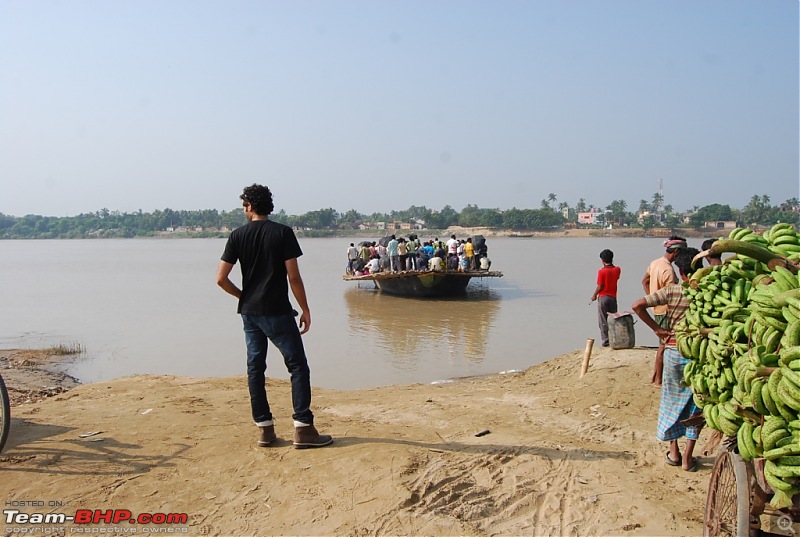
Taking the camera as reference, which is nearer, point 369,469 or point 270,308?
point 369,469

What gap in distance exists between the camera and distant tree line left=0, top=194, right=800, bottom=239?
91312 mm

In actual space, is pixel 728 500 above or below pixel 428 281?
above

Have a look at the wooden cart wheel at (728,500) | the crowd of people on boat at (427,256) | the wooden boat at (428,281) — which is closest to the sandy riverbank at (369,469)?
the wooden cart wheel at (728,500)

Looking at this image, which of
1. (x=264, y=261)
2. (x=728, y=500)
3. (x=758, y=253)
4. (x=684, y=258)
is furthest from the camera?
(x=684, y=258)

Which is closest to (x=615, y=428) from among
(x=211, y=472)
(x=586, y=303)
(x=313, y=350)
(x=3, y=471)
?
(x=211, y=472)

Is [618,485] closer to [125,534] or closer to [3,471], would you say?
[125,534]

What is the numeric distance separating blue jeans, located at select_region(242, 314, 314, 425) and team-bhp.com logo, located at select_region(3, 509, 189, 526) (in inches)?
40.6

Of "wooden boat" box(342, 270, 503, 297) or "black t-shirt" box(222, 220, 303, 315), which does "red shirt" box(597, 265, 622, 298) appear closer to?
"black t-shirt" box(222, 220, 303, 315)

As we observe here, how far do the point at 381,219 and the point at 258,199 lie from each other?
121994mm

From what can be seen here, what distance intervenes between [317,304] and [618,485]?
17528mm

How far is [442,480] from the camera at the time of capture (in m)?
3.89

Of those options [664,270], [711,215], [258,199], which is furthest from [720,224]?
[258,199]

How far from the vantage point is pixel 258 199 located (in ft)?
14.7

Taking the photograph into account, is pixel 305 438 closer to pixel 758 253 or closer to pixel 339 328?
pixel 758 253
